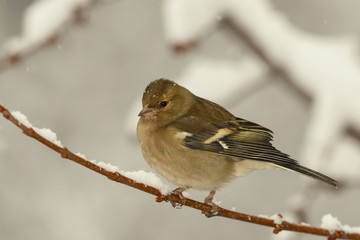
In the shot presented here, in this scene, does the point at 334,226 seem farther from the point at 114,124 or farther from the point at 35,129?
the point at 114,124

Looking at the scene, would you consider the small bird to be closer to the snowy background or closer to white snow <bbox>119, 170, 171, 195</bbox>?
white snow <bbox>119, 170, 171, 195</bbox>

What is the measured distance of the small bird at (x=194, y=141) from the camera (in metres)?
3.43

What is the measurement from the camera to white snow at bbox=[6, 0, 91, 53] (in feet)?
9.92

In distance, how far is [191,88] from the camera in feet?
13.7

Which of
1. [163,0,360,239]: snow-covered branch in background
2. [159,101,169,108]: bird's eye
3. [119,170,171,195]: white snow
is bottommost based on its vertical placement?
[119,170,171,195]: white snow

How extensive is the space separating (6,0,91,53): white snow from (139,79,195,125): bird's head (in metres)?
0.64

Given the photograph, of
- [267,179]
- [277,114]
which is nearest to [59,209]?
[267,179]

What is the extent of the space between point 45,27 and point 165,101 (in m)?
0.88

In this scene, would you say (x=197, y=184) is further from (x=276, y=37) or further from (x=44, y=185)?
(x=44, y=185)

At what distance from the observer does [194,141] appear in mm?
3537

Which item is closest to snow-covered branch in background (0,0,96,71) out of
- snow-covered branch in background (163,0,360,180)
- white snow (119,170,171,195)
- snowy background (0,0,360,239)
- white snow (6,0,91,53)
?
white snow (6,0,91,53)

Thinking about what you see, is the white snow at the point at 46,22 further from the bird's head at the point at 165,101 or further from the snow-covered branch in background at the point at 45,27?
the bird's head at the point at 165,101

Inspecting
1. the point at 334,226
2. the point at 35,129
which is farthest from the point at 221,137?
the point at 35,129

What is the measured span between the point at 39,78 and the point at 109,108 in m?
→ 1.17
